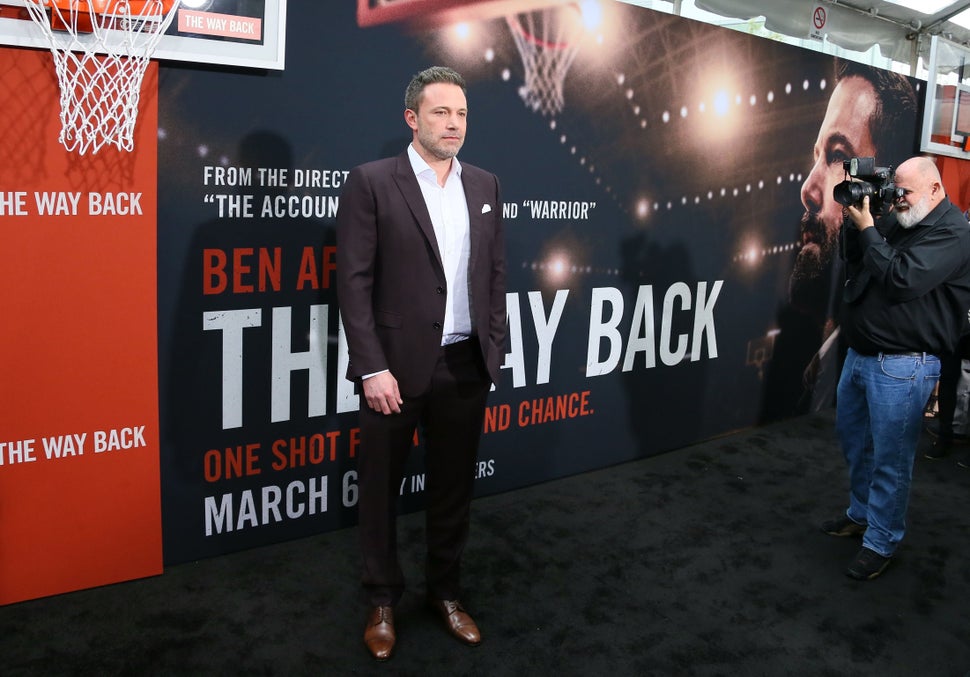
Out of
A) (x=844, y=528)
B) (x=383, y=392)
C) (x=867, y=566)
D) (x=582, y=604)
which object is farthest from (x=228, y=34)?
(x=844, y=528)

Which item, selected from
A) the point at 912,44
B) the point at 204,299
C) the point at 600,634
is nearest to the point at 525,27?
the point at 204,299

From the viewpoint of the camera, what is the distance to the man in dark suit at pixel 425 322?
228 centimetres

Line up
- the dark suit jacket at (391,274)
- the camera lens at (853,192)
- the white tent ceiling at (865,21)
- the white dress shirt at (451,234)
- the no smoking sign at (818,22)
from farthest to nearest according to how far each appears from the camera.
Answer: the no smoking sign at (818,22), the white tent ceiling at (865,21), the camera lens at (853,192), the white dress shirt at (451,234), the dark suit jacket at (391,274)

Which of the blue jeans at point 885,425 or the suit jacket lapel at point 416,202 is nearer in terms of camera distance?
the suit jacket lapel at point 416,202

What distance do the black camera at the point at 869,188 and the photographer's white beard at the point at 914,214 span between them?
0.21ft

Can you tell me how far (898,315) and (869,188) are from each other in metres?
0.47

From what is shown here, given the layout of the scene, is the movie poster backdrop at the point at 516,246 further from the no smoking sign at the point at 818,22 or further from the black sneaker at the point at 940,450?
the black sneaker at the point at 940,450

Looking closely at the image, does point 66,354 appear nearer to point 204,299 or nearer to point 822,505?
point 204,299

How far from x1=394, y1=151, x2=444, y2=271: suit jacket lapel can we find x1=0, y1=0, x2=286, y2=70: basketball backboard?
2.56 feet

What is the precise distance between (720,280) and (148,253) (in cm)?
302

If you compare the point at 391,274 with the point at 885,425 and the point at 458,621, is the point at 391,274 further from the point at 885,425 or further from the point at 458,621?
the point at 885,425

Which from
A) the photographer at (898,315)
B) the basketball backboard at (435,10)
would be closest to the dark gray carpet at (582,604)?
the photographer at (898,315)

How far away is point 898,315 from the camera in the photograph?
2.97 metres

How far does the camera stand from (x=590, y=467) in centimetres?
411
